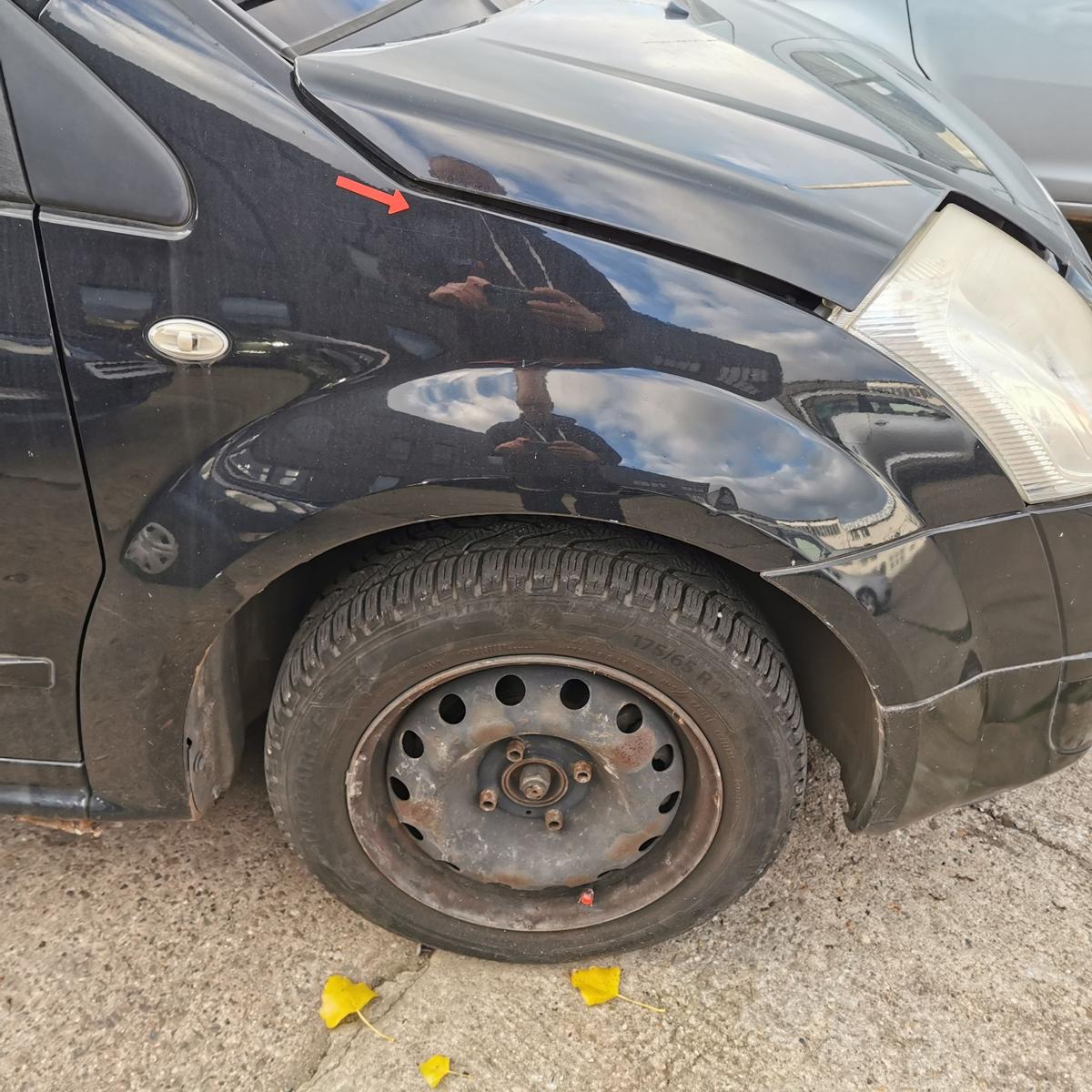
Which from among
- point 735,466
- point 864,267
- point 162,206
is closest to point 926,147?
point 864,267

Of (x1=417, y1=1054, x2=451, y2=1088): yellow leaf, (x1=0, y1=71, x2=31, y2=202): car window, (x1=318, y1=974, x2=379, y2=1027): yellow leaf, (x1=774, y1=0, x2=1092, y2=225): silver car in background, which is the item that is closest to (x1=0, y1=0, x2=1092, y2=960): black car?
(x1=0, y1=71, x2=31, y2=202): car window

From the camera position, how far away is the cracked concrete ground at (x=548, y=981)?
5.88 feet

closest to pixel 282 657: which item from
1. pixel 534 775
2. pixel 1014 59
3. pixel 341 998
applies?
pixel 534 775

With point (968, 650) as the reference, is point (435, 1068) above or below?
below

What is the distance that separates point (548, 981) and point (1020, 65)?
3.72 metres

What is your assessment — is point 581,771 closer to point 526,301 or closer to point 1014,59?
point 526,301

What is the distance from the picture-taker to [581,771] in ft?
5.87

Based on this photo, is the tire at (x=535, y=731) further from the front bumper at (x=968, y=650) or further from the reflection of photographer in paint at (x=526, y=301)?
the reflection of photographer in paint at (x=526, y=301)

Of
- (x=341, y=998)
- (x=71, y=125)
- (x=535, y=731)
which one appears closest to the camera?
(x=71, y=125)

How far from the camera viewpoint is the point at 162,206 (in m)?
1.37

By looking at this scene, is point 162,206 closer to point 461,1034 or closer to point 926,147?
point 926,147

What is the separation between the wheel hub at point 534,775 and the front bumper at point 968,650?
14.4 inches

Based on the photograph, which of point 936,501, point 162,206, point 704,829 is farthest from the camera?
point 704,829

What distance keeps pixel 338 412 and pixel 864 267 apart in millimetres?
801
